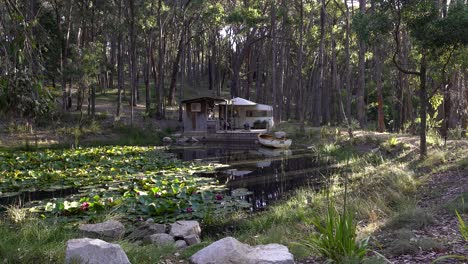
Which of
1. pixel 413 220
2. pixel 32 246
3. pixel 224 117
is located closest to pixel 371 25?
pixel 413 220

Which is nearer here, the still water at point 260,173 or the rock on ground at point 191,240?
the rock on ground at point 191,240

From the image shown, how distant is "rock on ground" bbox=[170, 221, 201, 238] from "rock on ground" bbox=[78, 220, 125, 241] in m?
0.94

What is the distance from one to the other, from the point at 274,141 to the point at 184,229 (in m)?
16.5

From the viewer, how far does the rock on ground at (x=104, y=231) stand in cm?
673

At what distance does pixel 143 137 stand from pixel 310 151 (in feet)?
37.9

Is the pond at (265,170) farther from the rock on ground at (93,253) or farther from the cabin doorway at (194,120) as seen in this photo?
the cabin doorway at (194,120)

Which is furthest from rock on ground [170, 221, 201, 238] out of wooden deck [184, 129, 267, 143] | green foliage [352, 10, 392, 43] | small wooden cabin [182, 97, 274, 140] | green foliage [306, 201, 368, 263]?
small wooden cabin [182, 97, 274, 140]

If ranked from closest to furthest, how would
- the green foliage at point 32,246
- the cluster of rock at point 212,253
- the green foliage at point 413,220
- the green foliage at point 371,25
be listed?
the cluster of rock at point 212,253
the green foliage at point 32,246
the green foliage at point 413,220
the green foliage at point 371,25

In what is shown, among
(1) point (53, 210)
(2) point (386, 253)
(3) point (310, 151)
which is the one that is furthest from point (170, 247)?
(3) point (310, 151)

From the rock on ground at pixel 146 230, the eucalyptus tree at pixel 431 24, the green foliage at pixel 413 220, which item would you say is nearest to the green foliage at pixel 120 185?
the rock on ground at pixel 146 230

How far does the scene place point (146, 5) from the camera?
1247 inches

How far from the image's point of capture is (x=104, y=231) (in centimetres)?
684

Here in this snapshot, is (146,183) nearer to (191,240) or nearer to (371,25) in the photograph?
(191,240)

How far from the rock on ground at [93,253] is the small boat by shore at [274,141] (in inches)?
762
